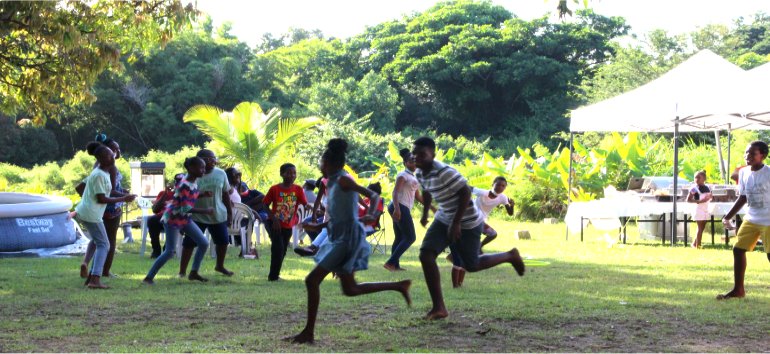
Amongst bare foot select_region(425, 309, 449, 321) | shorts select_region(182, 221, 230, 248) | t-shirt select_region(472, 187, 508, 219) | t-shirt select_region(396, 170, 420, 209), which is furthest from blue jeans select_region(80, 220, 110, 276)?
t-shirt select_region(472, 187, 508, 219)

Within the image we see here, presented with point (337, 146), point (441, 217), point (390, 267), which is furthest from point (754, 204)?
point (390, 267)

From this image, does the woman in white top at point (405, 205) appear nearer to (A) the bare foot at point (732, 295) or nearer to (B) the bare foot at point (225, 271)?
(B) the bare foot at point (225, 271)

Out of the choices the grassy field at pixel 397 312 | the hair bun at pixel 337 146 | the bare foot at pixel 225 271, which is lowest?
the grassy field at pixel 397 312

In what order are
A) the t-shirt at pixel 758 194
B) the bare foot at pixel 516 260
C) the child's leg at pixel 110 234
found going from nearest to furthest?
1. the bare foot at pixel 516 260
2. the t-shirt at pixel 758 194
3. the child's leg at pixel 110 234

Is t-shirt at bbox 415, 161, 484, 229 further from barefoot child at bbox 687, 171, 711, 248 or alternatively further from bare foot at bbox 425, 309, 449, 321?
barefoot child at bbox 687, 171, 711, 248

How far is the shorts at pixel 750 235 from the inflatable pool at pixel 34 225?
10.1 metres

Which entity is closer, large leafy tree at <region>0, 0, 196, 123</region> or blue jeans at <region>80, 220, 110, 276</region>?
blue jeans at <region>80, 220, 110, 276</region>

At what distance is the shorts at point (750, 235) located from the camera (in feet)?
30.6

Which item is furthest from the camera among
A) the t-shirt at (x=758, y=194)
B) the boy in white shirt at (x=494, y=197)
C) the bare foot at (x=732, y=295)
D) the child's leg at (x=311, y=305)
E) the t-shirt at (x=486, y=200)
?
the t-shirt at (x=486, y=200)

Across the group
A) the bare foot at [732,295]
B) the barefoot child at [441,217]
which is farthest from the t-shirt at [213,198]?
the bare foot at [732,295]

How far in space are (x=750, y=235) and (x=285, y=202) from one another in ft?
15.7

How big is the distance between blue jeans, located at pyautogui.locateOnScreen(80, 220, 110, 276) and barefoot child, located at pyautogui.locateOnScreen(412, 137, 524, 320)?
399 centimetres

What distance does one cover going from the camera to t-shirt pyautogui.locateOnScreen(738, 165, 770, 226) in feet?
30.4

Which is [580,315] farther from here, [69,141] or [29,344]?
[69,141]
